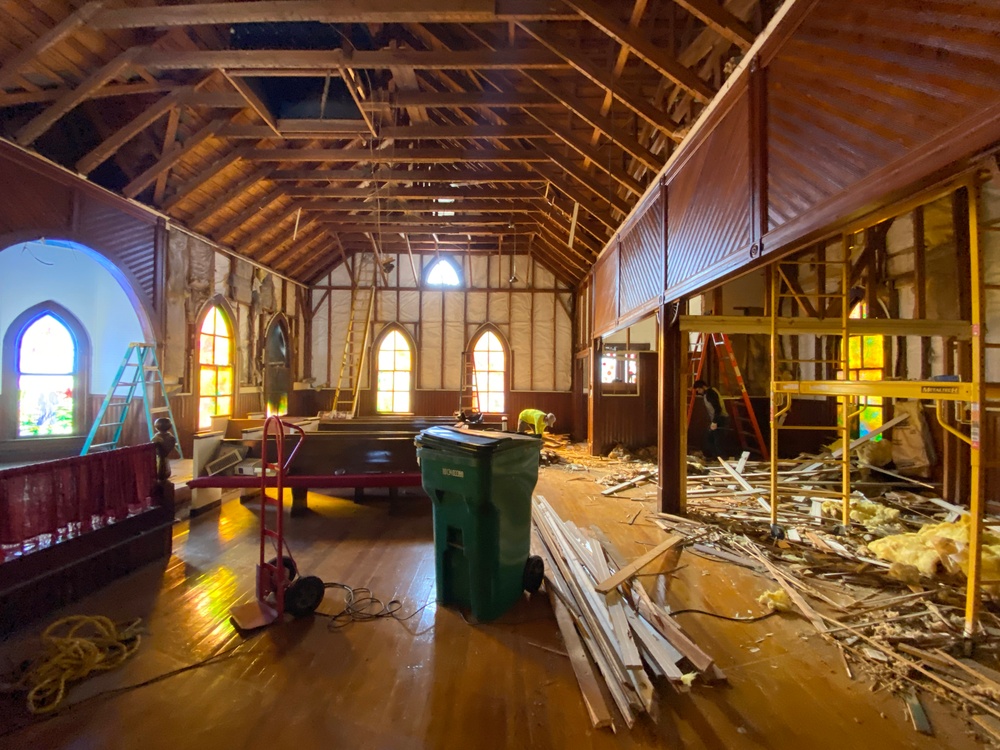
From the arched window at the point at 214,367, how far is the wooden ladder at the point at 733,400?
8803 mm

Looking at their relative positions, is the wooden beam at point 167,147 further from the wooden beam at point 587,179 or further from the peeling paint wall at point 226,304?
the wooden beam at point 587,179

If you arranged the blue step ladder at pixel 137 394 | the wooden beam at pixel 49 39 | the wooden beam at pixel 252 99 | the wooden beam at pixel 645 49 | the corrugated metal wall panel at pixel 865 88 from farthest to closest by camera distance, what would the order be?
1. the blue step ladder at pixel 137 394
2. the wooden beam at pixel 252 99
3. the wooden beam at pixel 49 39
4. the wooden beam at pixel 645 49
5. the corrugated metal wall panel at pixel 865 88

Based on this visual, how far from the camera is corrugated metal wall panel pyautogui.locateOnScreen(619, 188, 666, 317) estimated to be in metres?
4.92

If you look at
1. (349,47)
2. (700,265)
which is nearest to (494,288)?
(349,47)

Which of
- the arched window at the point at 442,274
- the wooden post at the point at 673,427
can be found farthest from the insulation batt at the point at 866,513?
the arched window at the point at 442,274

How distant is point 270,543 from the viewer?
408 cm

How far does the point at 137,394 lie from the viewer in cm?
696

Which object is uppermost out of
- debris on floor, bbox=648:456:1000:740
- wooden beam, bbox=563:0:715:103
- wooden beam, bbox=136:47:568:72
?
wooden beam, bbox=136:47:568:72

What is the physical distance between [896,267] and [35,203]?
Result: 11182mm

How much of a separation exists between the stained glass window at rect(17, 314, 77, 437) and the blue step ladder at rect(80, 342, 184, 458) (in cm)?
95

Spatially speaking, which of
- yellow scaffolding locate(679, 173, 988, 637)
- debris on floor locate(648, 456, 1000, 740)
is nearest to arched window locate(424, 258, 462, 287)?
yellow scaffolding locate(679, 173, 988, 637)

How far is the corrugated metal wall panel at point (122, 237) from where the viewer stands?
5.81m

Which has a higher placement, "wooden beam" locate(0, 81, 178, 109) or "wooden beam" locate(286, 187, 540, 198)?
"wooden beam" locate(286, 187, 540, 198)

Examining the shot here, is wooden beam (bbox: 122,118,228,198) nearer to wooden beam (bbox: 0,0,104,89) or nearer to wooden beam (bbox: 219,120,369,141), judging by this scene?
wooden beam (bbox: 219,120,369,141)
